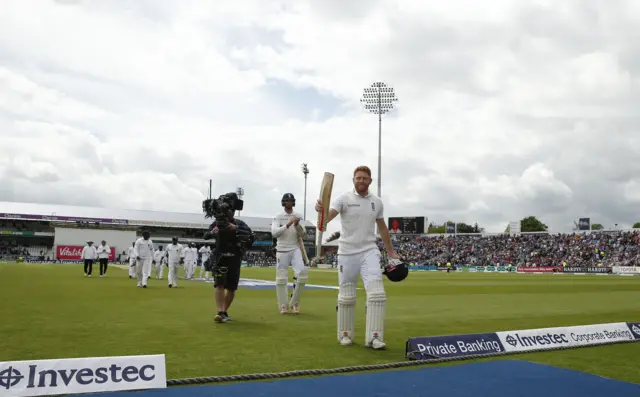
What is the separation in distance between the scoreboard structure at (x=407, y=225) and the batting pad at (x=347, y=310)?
7918 cm

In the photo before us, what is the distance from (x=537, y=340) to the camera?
658 cm

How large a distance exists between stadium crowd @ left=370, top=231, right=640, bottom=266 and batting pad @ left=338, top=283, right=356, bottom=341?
62.1 m

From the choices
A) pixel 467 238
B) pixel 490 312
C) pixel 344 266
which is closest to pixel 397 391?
pixel 344 266

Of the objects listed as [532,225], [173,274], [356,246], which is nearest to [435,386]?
[356,246]

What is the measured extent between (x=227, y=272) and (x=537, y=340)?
4.89 meters

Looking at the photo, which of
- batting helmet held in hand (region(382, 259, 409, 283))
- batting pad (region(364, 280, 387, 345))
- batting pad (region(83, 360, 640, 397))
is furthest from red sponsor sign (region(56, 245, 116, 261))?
batting pad (region(83, 360, 640, 397))

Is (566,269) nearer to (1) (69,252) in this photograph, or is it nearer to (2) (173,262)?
(2) (173,262)

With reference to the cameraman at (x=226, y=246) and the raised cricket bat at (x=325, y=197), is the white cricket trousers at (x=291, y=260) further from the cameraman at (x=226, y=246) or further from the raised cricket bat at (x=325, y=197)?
the raised cricket bat at (x=325, y=197)

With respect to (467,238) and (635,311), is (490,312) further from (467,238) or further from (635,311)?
(467,238)

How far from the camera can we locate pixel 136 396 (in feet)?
13.8

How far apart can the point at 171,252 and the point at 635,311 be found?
1690 centimetres

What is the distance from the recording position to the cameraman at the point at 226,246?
884 centimetres

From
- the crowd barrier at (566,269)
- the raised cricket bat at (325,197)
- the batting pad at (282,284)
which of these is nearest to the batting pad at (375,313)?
the raised cricket bat at (325,197)

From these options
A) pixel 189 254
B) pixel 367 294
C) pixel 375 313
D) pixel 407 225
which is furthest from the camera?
pixel 407 225
